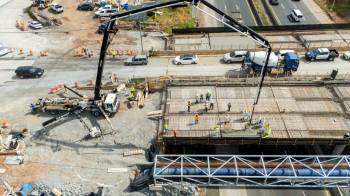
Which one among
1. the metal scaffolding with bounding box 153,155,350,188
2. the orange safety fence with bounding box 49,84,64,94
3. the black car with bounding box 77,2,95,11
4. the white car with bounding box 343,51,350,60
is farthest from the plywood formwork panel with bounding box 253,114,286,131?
the black car with bounding box 77,2,95,11

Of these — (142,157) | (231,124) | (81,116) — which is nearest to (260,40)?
(231,124)

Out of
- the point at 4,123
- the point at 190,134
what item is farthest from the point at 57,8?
the point at 190,134

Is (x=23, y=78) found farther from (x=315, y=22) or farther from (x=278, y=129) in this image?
(x=315, y=22)

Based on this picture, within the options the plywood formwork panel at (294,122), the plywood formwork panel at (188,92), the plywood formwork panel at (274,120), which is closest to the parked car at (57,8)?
the plywood formwork panel at (188,92)

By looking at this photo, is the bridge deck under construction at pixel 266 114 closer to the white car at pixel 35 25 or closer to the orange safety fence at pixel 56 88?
the orange safety fence at pixel 56 88

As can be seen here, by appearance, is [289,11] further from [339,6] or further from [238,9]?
[339,6]

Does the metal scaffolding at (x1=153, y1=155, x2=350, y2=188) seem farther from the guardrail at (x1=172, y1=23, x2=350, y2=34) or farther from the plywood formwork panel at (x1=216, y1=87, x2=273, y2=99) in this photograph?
the guardrail at (x1=172, y1=23, x2=350, y2=34)
